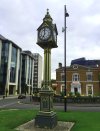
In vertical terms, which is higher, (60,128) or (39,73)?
(39,73)

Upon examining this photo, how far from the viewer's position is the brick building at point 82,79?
5953 centimetres

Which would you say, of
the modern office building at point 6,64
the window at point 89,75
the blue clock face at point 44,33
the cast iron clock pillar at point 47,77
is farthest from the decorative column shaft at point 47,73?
the modern office building at point 6,64

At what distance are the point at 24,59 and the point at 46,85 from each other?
9786 cm

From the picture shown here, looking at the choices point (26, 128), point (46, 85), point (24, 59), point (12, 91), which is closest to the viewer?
point (26, 128)

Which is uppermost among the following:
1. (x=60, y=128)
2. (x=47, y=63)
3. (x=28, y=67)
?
(x=28, y=67)

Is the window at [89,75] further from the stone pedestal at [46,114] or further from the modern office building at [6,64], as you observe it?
the stone pedestal at [46,114]

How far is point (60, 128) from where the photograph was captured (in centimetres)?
1369

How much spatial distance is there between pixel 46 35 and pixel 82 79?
46.2m

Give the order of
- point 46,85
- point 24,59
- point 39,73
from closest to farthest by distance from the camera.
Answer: point 46,85 → point 24,59 → point 39,73

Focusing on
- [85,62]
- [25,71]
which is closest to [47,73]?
[85,62]

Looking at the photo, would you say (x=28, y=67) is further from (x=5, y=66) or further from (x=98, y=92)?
(x=98, y=92)

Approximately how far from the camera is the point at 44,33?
1538 cm

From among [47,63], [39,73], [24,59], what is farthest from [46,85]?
[39,73]

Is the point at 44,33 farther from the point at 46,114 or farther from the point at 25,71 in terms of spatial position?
the point at 25,71
